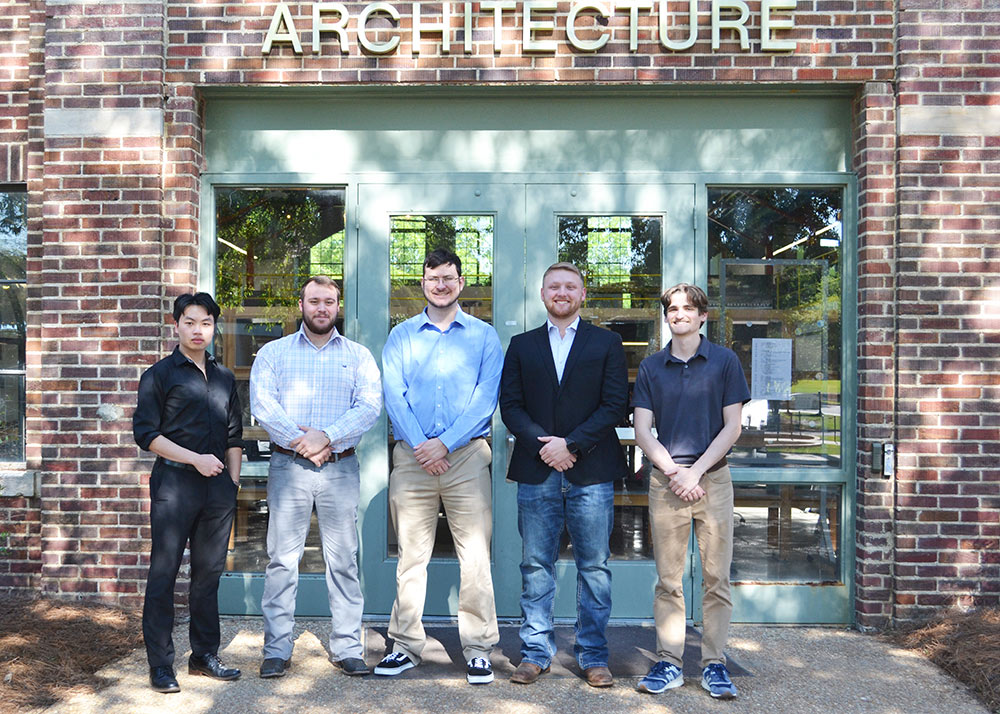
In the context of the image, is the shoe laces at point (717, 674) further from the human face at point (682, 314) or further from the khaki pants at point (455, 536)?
the human face at point (682, 314)

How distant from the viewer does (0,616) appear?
17.4 feet

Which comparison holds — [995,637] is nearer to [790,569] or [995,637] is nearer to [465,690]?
[790,569]

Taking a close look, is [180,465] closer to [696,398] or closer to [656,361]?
[656,361]

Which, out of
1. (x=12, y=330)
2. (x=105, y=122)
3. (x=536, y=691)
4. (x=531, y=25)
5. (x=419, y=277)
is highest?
(x=531, y=25)

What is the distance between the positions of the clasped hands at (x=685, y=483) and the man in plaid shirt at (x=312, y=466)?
1.64 m

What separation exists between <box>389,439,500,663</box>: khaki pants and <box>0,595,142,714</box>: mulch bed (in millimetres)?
1646

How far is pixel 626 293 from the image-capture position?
585cm

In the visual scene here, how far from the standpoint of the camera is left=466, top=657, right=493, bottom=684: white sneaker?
455 centimetres

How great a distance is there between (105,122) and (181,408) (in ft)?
7.65

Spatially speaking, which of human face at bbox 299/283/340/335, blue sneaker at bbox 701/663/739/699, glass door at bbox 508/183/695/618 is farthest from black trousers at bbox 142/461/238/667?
blue sneaker at bbox 701/663/739/699

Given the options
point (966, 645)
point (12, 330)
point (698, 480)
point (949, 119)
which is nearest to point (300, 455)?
point (698, 480)

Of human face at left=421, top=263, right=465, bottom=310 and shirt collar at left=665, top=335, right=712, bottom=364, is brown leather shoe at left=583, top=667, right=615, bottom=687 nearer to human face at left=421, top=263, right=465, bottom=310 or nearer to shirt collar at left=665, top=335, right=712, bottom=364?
shirt collar at left=665, top=335, right=712, bottom=364

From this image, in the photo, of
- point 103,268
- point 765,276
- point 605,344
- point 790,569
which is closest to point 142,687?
point 103,268

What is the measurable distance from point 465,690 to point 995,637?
3020 millimetres
